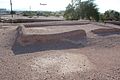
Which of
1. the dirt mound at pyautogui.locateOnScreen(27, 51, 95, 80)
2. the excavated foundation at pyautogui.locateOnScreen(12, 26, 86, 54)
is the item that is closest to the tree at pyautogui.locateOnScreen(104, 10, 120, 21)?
the excavated foundation at pyautogui.locateOnScreen(12, 26, 86, 54)

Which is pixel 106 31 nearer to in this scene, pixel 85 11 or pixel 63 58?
pixel 63 58

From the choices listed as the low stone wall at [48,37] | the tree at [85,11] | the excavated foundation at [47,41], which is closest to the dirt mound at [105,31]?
the low stone wall at [48,37]

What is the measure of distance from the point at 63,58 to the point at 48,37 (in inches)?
157

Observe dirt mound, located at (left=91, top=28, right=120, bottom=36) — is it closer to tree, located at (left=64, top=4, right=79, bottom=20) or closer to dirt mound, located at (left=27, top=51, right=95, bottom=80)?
dirt mound, located at (left=27, top=51, right=95, bottom=80)

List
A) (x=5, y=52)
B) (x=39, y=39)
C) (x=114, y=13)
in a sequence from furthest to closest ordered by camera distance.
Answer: (x=114, y=13) → (x=39, y=39) → (x=5, y=52)

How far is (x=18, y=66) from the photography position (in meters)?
10.4

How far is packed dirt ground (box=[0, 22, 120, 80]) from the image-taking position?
924 cm

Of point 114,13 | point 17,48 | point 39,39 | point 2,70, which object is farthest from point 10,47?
point 114,13

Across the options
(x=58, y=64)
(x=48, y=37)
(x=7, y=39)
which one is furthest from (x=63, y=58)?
(x=7, y=39)

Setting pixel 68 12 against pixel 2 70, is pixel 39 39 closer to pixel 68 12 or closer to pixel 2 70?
pixel 2 70

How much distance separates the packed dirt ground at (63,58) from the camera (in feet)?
30.3

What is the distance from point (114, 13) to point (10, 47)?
44497 millimetres

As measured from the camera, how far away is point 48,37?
1526 cm

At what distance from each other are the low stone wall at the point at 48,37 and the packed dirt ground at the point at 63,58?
7cm
